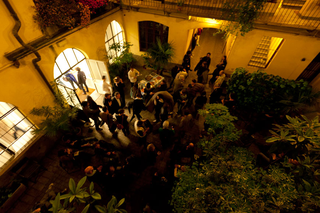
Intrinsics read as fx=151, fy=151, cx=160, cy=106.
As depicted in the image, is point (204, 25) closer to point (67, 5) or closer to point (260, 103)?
point (260, 103)

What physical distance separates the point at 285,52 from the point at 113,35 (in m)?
10.6

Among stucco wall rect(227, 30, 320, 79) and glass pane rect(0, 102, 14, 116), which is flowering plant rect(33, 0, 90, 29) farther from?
stucco wall rect(227, 30, 320, 79)

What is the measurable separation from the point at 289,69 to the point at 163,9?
322 inches

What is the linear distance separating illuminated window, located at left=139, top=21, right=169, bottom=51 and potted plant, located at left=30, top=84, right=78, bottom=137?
6.97m

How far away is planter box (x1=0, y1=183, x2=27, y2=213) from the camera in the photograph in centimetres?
495

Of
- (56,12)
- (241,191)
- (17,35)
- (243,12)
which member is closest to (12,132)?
(17,35)

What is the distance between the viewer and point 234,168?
101 inches

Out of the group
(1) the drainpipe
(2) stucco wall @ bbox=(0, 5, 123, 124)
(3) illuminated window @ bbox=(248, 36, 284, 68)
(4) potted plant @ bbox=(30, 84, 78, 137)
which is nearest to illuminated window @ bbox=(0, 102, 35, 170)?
(2) stucco wall @ bbox=(0, 5, 123, 124)

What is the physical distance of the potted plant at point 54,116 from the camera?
5.74m

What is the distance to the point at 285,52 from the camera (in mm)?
8406

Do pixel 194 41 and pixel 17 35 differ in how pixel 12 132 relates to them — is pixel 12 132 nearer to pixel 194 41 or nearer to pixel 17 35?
pixel 17 35

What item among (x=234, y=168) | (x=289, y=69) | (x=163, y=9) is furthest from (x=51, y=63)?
(x=289, y=69)

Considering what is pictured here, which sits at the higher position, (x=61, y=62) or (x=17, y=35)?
(x=17, y=35)

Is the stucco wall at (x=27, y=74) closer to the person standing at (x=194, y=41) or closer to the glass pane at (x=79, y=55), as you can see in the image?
the glass pane at (x=79, y=55)
